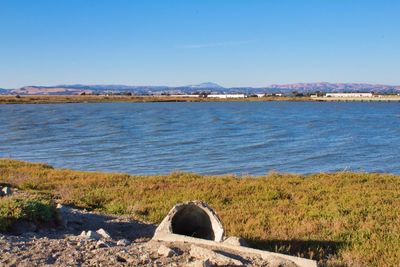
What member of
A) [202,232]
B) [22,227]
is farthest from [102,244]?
[202,232]

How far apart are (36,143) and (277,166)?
2707cm

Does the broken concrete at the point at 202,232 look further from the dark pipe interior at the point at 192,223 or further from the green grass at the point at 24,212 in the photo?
the green grass at the point at 24,212

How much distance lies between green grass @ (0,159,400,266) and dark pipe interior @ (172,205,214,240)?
3.76 ft

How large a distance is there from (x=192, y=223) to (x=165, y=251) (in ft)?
9.25

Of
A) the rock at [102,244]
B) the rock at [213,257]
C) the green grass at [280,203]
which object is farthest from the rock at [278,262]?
the rock at [102,244]

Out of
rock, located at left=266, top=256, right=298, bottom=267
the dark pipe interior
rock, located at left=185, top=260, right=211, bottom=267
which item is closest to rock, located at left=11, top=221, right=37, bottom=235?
the dark pipe interior

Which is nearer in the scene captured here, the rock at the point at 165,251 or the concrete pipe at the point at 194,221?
the rock at the point at 165,251

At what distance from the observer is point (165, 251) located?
9000mm

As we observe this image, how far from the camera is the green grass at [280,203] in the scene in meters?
11.4

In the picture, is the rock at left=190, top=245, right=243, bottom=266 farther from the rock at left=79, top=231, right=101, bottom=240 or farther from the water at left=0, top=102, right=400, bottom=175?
the water at left=0, top=102, right=400, bottom=175

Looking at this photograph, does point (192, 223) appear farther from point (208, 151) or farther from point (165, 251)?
point (208, 151)

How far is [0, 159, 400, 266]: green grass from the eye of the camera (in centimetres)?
1140

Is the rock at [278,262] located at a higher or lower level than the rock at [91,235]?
higher

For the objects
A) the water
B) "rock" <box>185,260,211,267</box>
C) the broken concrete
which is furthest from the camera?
the water
